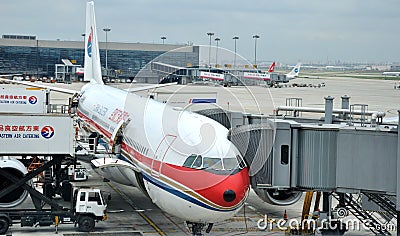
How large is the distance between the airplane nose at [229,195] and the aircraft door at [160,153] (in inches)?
133

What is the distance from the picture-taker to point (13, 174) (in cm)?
2820

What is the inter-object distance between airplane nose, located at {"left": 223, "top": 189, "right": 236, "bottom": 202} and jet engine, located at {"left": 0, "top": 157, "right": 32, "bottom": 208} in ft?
36.3

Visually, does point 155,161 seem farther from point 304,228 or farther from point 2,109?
point 2,109

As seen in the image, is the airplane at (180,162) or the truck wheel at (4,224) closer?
the airplane at (180,162)

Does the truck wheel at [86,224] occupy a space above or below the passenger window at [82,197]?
below

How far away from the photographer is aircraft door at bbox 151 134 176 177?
76.9 feet

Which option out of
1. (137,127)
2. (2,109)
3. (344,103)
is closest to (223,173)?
(137,127)

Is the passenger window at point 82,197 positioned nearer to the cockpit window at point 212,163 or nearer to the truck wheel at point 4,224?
the truck wheel at point 4,224

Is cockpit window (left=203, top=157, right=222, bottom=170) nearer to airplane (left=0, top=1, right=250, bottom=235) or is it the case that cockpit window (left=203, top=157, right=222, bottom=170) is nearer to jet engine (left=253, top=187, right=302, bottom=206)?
airplane (left=0, top=1, right=250, bottom=235)

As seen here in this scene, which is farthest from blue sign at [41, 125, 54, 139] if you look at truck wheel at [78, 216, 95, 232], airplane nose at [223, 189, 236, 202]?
airplane nose at [223, 189, 236, 202]

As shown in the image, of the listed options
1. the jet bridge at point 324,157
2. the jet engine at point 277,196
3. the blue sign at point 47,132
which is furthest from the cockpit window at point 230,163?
the blue sign at point 47,132

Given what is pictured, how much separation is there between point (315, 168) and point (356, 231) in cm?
557

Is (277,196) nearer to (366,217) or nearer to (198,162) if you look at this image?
(366,217)

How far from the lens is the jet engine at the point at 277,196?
94.3 ft
